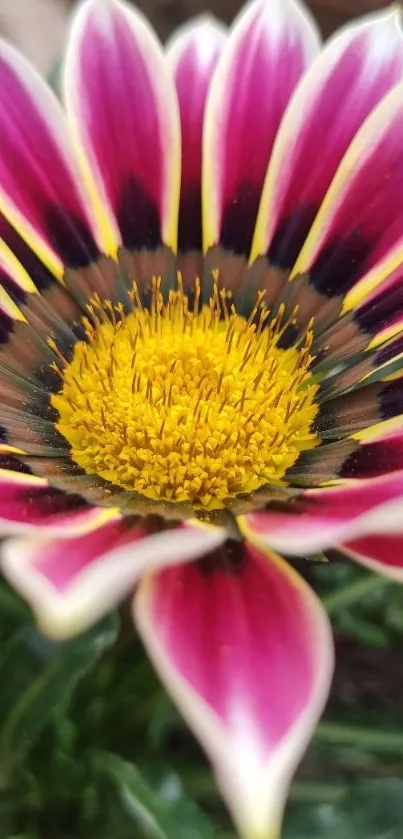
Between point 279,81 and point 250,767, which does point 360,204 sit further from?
point 250,767

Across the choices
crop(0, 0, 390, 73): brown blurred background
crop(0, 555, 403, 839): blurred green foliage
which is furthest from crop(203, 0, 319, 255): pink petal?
crop(0, 0, 390, 73): brown blurred background

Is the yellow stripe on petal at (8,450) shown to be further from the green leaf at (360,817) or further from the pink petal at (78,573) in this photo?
the green leaf at (360,817)

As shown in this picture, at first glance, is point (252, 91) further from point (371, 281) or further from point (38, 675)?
point (38, 675)

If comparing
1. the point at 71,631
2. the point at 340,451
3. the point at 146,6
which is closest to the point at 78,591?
the point at 71,631

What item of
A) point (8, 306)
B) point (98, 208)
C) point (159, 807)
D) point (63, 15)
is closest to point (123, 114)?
point (98, 208)

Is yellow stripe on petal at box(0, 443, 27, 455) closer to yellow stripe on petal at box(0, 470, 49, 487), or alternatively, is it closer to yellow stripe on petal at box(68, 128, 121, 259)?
yellow stripe on petal at box(0, 470, 49, 487)

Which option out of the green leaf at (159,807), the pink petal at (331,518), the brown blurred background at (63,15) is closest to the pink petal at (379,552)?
the pink petal at (331,518)
